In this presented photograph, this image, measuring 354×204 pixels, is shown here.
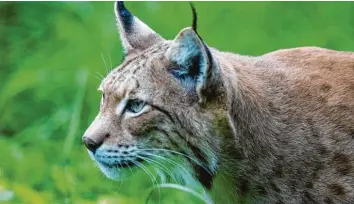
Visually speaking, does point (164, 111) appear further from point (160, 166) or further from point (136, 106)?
point (160, 166)

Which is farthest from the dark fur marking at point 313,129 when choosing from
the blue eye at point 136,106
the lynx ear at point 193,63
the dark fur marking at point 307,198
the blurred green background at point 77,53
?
the blurred green background at point 77,53

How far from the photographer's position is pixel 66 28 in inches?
418

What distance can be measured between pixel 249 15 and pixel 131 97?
523 centimetres

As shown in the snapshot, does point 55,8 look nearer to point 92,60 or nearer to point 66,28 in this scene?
point 66,28

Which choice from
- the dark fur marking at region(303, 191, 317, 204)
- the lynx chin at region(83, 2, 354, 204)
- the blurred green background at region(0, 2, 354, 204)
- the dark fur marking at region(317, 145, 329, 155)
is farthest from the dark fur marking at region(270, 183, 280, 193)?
the blurred green background at region(0, 2, 354, 204)

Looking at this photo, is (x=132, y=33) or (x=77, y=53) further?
(x=77, y=53)

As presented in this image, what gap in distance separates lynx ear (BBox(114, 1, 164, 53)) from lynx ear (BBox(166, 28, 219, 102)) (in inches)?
17.3

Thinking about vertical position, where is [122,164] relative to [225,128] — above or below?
below

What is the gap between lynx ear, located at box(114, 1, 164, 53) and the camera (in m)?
6.21

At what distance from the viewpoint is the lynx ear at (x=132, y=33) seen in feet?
20.4

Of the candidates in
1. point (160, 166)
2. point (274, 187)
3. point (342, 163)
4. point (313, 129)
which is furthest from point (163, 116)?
point (342, 163)

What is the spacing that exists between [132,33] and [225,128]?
2.93 feet

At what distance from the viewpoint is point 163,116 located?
5781 mm

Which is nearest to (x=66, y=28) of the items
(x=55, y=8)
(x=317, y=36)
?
(x=55, y=8)
